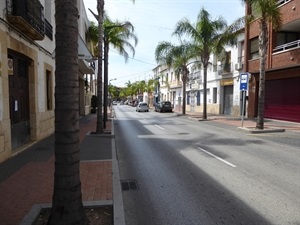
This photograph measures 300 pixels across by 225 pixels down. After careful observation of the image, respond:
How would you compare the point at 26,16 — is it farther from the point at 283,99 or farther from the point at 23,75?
the point at 283,99

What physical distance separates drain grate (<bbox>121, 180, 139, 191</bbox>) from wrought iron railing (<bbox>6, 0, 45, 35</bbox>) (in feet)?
19.2

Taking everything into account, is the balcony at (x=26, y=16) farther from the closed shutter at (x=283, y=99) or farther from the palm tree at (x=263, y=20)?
the closed shutter at (x=283, y=99)

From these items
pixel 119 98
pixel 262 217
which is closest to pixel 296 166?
pixel 262 217

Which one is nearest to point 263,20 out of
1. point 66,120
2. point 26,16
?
point 26,16

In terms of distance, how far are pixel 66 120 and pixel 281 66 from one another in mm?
19668

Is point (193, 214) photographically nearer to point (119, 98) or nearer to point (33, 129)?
point (33, 129)

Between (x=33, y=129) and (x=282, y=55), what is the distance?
1607 centimetres

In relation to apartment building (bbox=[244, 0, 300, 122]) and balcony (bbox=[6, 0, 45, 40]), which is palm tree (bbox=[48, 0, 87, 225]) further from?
apartment building (bbox=[244, 0, 300, 122])

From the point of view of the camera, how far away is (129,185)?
6.86 meters

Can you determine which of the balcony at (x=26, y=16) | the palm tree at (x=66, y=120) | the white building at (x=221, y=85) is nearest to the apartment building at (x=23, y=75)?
the balcony at (x=26, y=16)

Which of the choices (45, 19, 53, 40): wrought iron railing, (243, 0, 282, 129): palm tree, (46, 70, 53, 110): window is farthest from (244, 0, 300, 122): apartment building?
(46, 70, 53, 110): window

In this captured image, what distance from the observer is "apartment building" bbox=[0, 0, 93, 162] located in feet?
29.1

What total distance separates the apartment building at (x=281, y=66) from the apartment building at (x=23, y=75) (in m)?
14.2

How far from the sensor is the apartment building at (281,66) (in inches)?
792
